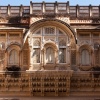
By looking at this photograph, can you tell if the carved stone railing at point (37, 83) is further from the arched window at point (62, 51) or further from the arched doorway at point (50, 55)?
the arched window at point (62, 51)

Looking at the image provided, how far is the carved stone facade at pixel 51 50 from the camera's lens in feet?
55.4

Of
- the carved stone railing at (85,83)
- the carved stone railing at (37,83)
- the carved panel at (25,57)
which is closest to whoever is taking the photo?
the carved stone railing at (37,83)

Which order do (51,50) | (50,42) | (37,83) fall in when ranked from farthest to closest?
(51,50) < (50,42) < (37,83)

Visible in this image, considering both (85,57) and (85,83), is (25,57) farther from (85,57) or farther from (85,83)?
Answer: (85,83)

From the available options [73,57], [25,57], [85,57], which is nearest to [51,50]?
[73,57]

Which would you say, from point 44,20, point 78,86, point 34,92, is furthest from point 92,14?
point 34,92

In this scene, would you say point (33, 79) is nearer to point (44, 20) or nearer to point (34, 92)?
point (34, 92)

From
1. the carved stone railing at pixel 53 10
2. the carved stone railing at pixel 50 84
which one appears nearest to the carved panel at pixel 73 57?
the carved stone railing at pixel 50 84

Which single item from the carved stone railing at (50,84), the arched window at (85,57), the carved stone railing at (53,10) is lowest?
the carved stone railing at (50,84)

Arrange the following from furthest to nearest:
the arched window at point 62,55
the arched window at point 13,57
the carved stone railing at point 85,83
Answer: the arched window at point 13,57, the arched window at point 62,55, the carved stone railing at point 85,83

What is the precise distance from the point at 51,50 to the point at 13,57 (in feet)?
6.29

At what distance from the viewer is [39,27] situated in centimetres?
1764

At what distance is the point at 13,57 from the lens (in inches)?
696

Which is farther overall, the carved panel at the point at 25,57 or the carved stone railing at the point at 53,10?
the carved stone railing at the point at 53,10
